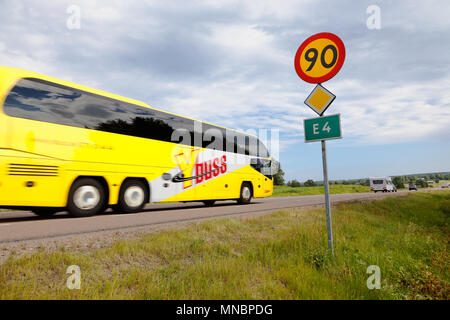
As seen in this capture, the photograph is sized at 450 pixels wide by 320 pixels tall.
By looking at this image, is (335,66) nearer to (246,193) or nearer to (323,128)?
(323,128)

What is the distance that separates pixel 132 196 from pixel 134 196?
0.26ft

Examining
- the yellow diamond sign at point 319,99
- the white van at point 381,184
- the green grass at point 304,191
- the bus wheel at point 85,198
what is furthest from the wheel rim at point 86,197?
the white van at point 381,184

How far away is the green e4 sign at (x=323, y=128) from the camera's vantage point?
13.0ft

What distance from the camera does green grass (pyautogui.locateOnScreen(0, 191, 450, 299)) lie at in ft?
9.59

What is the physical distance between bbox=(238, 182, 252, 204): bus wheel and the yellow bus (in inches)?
58.3

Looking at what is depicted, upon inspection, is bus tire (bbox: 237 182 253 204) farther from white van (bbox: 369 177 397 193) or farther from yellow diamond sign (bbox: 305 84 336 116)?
white van (bbox: 369 177 397 193)

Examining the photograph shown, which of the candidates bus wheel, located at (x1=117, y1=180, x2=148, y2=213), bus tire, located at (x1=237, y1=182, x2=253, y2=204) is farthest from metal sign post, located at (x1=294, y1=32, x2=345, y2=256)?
bus tire, located at (x1=237, y1=182, x2=253, y2=204)

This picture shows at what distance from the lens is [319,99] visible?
4.31 metres

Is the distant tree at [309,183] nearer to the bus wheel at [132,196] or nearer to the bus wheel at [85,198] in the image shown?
the bus wheel at [132,196]

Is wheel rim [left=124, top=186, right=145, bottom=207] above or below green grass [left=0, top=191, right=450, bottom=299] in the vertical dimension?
above

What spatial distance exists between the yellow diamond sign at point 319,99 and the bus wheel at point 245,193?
1007 centimetres

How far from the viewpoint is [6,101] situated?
6.27 m

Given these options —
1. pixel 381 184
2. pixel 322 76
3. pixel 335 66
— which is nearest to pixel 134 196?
pixel 322 76

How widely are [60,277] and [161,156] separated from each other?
23.1 ft
